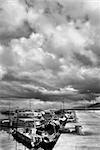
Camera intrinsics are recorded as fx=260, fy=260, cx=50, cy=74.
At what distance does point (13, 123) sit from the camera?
346 ft

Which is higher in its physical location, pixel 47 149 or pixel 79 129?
pixel 79 129

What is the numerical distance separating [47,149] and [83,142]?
23875 millimetres

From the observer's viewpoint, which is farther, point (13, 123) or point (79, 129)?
point (13, 123)

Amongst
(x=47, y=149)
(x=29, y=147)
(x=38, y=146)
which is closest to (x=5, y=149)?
(x=29, y=147)

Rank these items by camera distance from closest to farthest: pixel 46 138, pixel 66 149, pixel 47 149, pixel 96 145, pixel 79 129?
1. pixel 66 149
2. pixel 96 145
3. pixel 79 129
4. pixel 47 149
5. pixel 46 138

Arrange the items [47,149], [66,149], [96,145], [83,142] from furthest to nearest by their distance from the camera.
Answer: [47,149] → [83,142] → [96,145] → [66,149]

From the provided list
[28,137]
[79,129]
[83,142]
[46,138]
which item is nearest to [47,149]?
[46,138]

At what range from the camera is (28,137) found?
171 feet

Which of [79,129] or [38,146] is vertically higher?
[79,129]

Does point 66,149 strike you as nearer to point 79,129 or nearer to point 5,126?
point 79,129

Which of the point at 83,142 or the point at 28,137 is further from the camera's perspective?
the point at 28,137

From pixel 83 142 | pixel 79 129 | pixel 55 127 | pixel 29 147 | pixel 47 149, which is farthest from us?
pixel 55 127

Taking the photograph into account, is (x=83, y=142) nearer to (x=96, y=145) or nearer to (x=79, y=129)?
(x=96, y=145)

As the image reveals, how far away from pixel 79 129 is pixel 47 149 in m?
16.9
